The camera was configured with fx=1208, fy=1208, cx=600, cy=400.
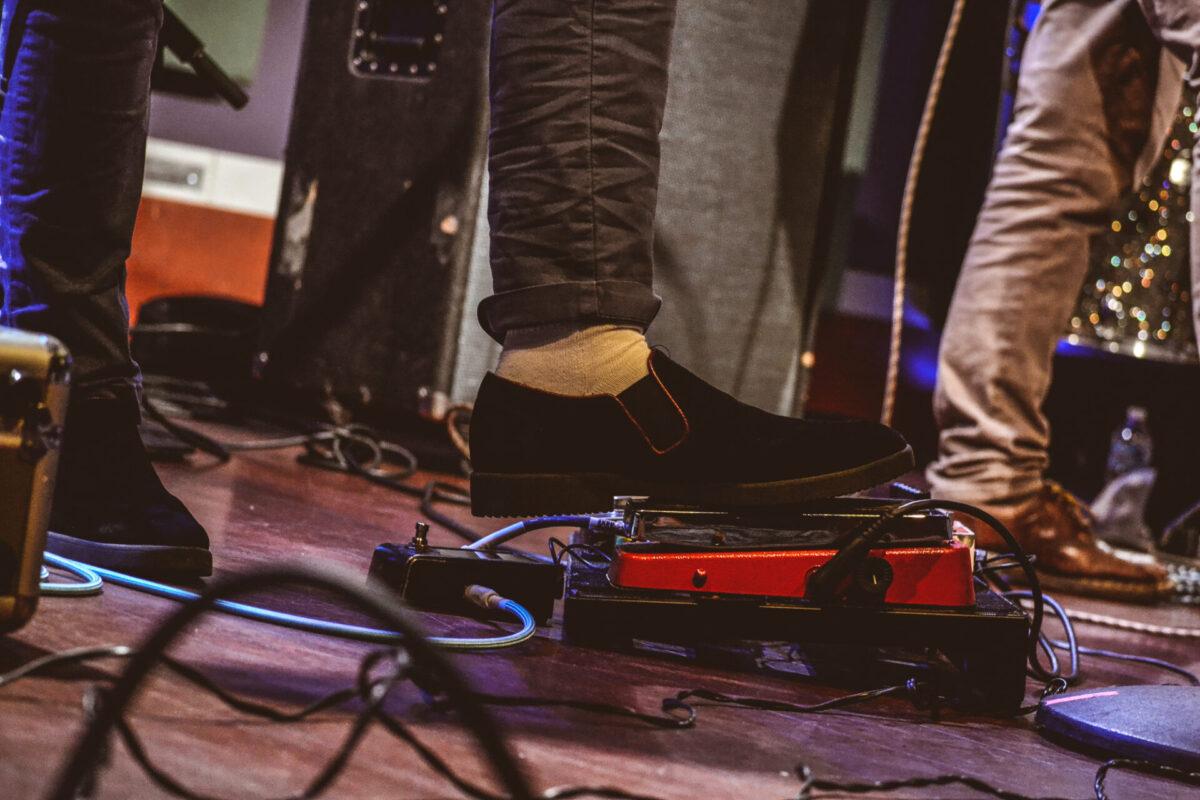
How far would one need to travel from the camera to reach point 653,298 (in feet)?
3.34

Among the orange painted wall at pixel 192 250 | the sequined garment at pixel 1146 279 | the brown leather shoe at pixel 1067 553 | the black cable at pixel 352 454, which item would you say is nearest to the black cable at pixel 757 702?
the black cable at pixel 352 454

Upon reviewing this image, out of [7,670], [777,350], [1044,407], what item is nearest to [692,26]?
[777,350]

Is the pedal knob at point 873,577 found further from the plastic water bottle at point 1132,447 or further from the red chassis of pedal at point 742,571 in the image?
the plastic water bottle at point 1132,447

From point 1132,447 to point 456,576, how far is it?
225 cm

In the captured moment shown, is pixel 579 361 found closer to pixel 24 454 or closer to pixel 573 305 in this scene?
pixel 573 305

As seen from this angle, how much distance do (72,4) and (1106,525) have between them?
221cm

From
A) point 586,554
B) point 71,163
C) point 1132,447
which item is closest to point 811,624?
point 586,554

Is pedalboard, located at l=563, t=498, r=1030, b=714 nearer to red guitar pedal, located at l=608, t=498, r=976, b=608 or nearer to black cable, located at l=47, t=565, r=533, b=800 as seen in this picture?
red guitar pedal, located at l=608, t=498, r=976, b=608

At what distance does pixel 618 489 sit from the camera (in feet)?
3.22

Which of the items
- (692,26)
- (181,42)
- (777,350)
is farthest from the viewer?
(777,350)

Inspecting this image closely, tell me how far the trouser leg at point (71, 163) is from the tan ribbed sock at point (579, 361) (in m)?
0.33

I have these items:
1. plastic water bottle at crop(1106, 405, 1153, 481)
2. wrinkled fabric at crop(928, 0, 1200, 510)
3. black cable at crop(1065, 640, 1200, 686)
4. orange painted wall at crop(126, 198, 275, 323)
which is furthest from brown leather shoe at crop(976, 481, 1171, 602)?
orange painted wall at crop(126, 198, 275, 323)

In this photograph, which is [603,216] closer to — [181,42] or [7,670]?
[7,670]

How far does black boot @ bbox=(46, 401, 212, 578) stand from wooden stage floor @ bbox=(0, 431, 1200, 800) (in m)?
0.05
